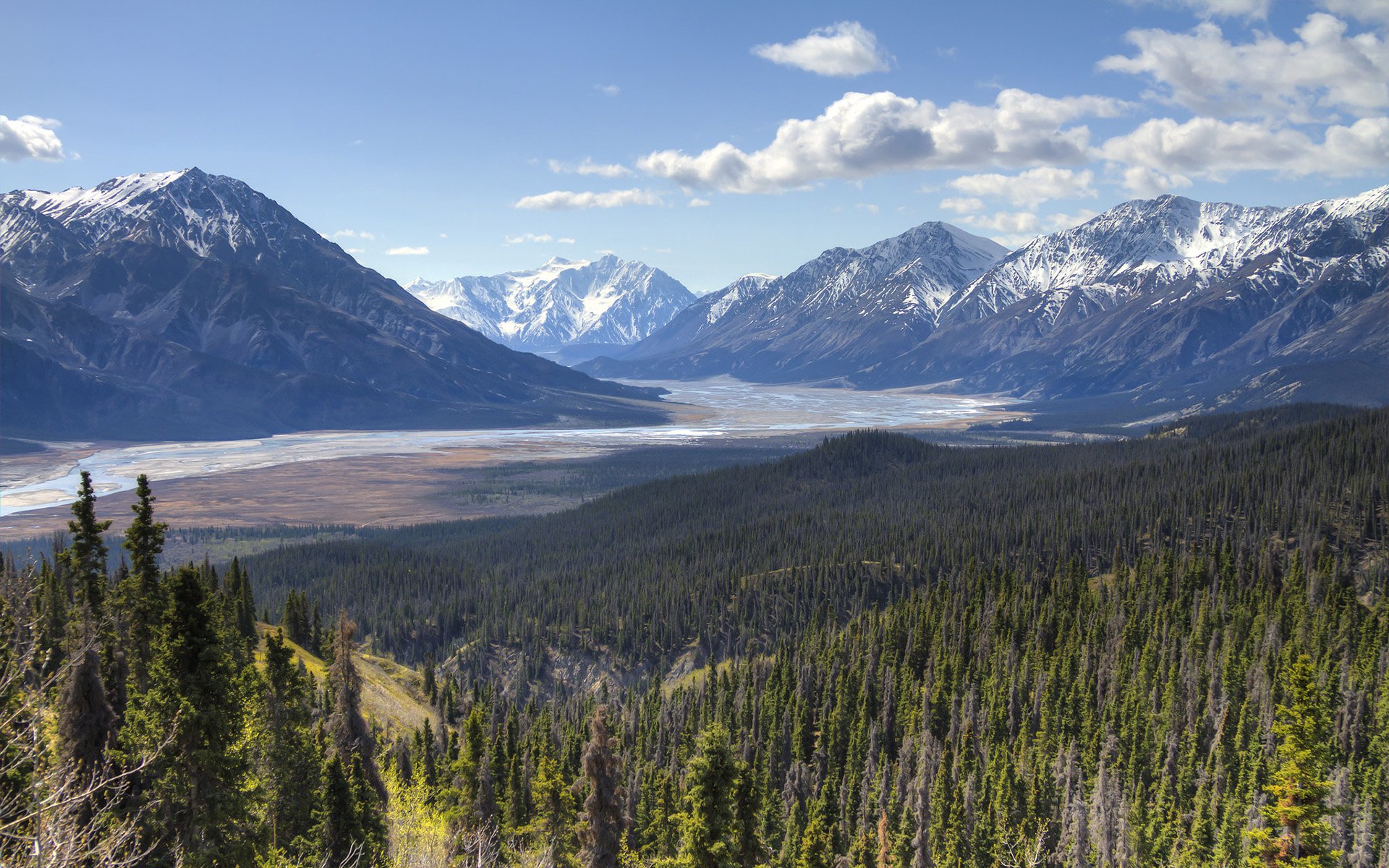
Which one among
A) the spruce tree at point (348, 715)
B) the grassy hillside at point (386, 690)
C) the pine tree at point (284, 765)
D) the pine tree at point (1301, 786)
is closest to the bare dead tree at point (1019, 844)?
the pine tree at point (1301, 786)

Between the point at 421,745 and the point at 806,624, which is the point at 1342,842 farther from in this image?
the point at 806,624

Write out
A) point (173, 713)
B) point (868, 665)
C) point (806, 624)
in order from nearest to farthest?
1. point (173, 713)
2. point (868, 665)
3. point (806, 624)

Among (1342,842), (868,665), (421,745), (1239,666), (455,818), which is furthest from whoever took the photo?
(868,665)

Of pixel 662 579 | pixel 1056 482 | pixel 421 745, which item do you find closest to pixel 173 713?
pixel 421 745

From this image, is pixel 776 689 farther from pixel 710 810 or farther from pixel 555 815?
pixel 710 810

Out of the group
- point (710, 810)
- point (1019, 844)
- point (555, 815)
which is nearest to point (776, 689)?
point (1019, 844)

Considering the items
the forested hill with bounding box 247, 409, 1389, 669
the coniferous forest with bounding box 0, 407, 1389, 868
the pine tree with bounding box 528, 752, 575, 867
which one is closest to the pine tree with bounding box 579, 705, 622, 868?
the coniferous forest with bounding box 0, 407, 1389, 868

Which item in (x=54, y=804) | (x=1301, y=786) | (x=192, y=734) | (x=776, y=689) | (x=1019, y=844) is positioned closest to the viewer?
(x=54, y=804)
